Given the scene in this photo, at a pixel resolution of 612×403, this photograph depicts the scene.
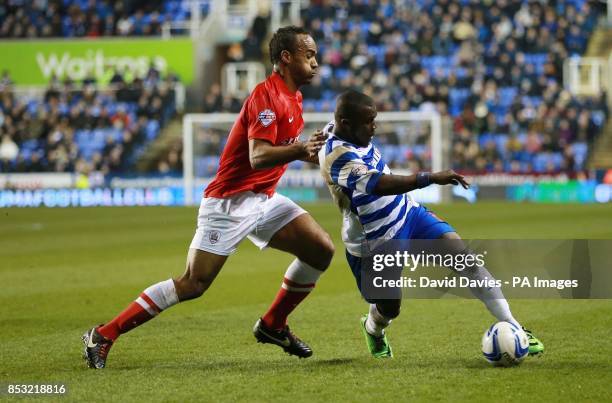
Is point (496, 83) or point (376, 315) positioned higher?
point (376, 315)

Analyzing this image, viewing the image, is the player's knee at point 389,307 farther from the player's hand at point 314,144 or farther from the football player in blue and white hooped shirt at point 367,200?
the player's hand at point 314,144

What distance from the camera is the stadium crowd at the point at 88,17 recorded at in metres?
34.6

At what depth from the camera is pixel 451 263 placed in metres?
6.00

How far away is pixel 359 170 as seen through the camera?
19.4 ft

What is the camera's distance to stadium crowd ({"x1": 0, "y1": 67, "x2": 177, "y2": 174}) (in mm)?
29266

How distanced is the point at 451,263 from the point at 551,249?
1239 millimetres

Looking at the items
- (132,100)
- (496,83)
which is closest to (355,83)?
(496,83)

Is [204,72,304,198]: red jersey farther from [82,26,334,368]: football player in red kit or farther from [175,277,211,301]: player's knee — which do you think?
[175,277,211,301]: player's knee

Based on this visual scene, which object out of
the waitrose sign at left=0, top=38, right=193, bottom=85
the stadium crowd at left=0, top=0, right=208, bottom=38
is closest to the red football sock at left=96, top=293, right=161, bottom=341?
the waitrose sign at left=0, top=38, right=193, bottom=85

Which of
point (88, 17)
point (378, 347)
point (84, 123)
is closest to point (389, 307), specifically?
point (378, 347)

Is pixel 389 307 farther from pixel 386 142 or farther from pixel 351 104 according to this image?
pixel 386 142

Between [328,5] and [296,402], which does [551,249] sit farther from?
[328,5]

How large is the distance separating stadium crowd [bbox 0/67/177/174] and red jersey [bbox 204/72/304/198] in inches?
897

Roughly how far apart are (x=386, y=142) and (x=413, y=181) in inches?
815
